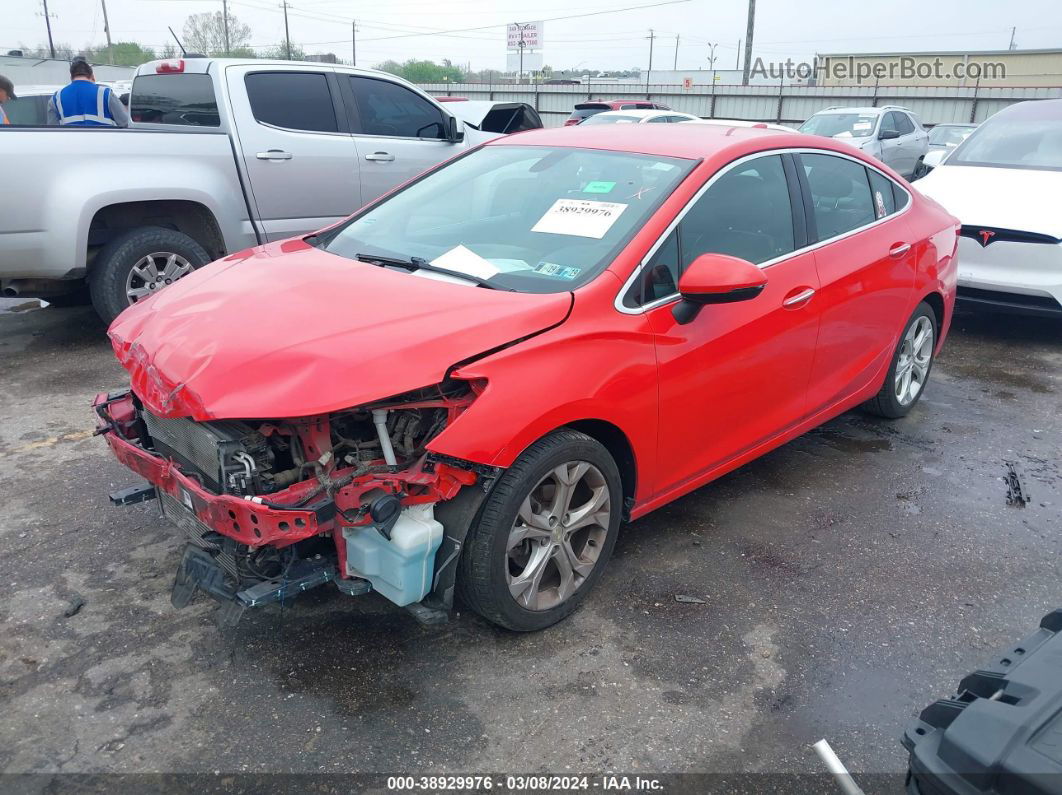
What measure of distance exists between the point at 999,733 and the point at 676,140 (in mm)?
2816

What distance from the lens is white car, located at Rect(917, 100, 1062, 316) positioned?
646 cm

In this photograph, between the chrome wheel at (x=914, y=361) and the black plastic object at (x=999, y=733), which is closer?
the black plastic object at (x=999, y=733)

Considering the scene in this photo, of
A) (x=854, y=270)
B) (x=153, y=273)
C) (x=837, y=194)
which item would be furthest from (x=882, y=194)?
(x=153, y=273)

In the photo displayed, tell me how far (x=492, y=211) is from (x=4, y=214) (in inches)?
138

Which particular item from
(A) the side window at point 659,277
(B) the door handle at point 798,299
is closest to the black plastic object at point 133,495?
(A) the side window at point 659,277

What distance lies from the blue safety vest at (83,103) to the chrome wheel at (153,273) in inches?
76.9

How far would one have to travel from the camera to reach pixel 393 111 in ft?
24.5

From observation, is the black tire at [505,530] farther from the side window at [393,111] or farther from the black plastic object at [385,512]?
the side window at [393,111]

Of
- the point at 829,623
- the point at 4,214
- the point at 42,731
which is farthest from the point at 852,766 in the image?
the point at 4,214

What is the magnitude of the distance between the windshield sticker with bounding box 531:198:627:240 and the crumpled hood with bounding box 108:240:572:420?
1.56 feet

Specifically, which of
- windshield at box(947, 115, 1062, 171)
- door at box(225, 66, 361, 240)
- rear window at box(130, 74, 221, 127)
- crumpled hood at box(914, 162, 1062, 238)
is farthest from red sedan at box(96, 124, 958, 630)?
windshield at box(947, 115, 1062, 171)

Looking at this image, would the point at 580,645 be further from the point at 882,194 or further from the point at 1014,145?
the point at 1014,145

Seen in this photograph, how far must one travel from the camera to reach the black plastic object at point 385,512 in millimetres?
2570

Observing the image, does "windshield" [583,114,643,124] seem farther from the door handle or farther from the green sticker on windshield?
the green sticker on windshield
